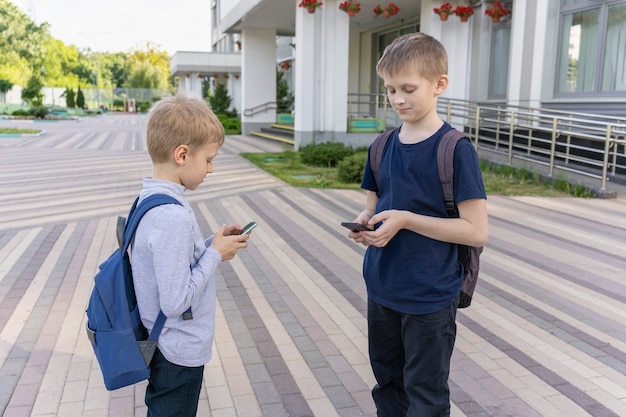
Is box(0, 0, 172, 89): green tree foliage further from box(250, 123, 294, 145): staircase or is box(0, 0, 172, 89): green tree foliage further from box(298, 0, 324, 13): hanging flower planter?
box(298, 0, 324, 13): hanging flower planter

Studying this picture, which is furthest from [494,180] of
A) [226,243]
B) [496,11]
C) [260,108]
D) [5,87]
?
[5,87]

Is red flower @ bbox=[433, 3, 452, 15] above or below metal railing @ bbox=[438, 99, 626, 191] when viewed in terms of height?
above

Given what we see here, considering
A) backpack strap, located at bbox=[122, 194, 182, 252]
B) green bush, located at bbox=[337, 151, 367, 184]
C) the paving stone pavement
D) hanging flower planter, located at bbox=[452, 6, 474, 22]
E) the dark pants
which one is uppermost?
hanging flower planter, located at bbox=[452, 6, 474, 22]

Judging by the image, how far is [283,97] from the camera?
94.8 feet

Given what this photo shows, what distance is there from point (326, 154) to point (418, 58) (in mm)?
12152

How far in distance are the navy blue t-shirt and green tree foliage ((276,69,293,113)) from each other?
2454 cm

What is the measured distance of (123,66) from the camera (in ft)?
381

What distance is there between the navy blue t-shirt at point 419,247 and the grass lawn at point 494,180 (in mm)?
7957

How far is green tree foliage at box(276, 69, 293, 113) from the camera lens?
27087 mm

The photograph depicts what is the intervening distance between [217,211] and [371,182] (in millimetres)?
6656

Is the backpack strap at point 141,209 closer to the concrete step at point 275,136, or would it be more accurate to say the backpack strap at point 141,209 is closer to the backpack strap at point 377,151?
the backpack strap at point 377,151

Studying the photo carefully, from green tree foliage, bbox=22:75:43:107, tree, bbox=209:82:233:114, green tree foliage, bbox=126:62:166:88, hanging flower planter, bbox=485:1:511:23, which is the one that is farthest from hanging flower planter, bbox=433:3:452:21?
green tree foliage, bbox=126:62:166:88

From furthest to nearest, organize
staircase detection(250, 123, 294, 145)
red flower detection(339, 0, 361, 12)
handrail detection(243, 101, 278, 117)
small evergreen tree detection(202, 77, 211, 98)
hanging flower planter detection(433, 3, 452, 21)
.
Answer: small evergreen tree detection(202, 77, 211, 98) → handrail detection(243, 101, 278, 117) → staircase detection(250, 123, 294, 145) → hanging flower planter detection(433, 3, 452, 21) → red flower detection(339, 0, 361, 12)

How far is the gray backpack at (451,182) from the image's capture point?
6.98ft
